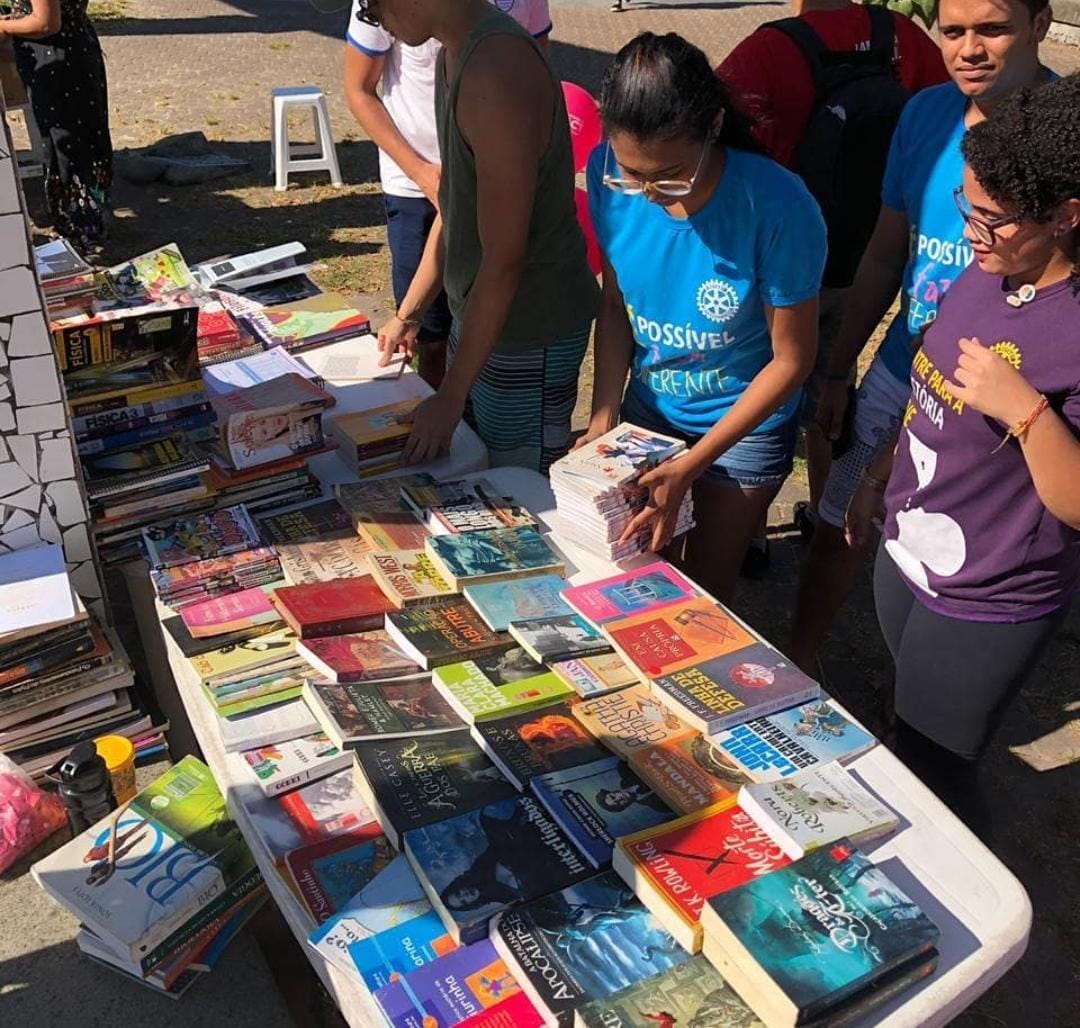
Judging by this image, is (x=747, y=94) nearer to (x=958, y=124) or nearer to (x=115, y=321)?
(x=958, y=124)

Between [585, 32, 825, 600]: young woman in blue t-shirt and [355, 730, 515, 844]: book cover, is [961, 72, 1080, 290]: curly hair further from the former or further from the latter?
[355, 730, 515, 844]: book cover

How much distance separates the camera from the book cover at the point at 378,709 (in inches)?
69.5

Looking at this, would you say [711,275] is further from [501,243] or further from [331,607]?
[331,607]

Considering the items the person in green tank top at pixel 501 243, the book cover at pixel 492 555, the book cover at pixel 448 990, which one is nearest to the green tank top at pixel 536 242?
the person in green tank top at pixel 501 243

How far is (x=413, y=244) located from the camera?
3502 millimetres

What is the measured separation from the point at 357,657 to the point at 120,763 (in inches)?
28.4

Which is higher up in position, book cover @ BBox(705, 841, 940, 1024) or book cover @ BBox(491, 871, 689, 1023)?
book cover @ BBox(705, 841, 940, 1024)

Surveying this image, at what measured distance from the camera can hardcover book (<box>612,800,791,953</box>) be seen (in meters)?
1.44

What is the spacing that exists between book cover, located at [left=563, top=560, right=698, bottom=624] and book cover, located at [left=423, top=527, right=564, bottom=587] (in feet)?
0.36

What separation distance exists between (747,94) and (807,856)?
88.7 inches

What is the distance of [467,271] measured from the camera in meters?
2.49

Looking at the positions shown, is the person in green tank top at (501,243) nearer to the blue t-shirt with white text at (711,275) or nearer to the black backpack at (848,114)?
the blue t-shirt with white text at (711,275)

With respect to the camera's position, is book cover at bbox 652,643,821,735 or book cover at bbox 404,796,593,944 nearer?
book cover at bbox 404,796,593,944

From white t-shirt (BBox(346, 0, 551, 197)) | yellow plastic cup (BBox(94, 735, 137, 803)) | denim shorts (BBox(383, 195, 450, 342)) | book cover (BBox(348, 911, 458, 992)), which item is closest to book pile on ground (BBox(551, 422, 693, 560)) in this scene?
book cover (BBox(348, 911, 458, 992))
